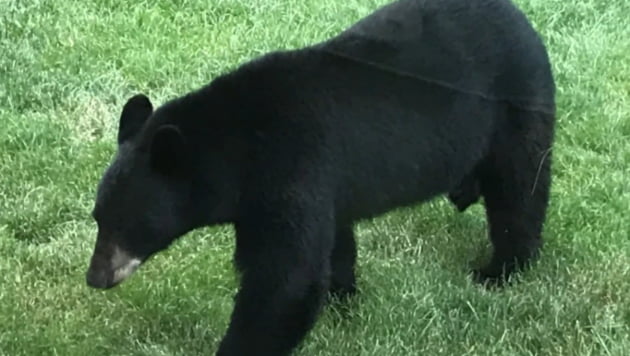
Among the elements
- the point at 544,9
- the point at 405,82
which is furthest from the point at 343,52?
the point at 544,9

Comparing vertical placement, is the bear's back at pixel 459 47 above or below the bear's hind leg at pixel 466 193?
above

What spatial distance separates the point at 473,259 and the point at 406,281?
40cm

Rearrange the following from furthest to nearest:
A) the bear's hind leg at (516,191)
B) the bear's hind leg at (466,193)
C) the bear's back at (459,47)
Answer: the bear's hind leg at (466,193)
the bear's hind leg at (516,191)
the bear's back at (459,47)

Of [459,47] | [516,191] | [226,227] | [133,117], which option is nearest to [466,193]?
[516,191]

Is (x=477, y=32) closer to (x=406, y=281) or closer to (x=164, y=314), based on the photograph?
(x=406, y=281)

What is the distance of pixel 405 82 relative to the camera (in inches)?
154

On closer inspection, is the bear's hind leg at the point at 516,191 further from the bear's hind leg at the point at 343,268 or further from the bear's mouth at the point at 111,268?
the bear's mouth at the point at 111,268

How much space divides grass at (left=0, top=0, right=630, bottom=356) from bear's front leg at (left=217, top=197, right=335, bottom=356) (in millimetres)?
318

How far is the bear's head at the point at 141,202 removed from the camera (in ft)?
11.5

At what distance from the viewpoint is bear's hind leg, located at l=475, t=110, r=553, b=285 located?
4.30 m

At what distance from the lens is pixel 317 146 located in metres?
3.71

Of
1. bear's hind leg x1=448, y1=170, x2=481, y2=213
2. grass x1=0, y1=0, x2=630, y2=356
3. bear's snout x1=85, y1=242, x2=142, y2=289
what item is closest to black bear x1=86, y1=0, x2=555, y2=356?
bear's snout x1=85, y1=242, x2=142, y2=289

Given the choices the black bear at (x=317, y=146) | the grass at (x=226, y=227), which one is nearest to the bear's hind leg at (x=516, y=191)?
the black bear at (x=317, y=146)

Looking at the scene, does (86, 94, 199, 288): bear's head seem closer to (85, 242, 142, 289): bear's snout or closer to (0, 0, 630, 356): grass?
(85, 242, 142, 289): bear's snout
